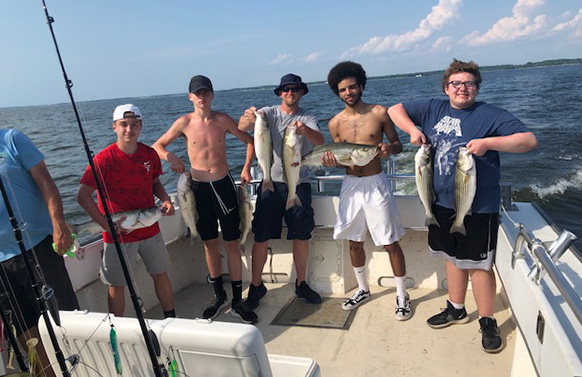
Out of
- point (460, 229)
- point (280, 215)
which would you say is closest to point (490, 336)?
point (460, 229)

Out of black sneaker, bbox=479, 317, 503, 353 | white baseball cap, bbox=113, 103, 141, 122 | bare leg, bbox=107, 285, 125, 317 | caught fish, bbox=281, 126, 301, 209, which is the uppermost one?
white baseball cap, bbox=113, 103, 141, 122

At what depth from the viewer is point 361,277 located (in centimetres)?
435

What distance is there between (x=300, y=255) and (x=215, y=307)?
103cm

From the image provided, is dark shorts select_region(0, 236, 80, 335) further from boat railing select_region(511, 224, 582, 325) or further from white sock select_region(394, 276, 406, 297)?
boat railing select_region(511, 224, 582, 325)

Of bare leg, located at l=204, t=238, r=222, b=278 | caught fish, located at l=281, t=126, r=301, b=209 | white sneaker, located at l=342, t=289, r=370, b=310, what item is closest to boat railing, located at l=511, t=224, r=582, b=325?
white sneaker, located at l=342, t=289, r=370, b=310

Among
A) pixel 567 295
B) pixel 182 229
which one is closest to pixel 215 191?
pixel 182 229

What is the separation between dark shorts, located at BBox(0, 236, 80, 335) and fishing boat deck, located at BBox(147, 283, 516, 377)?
152 cm

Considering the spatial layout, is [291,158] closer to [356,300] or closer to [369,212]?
[369,212]

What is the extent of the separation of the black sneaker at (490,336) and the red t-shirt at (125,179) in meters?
2.90

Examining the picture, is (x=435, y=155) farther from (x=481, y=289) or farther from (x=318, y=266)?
(x=318, y=266)

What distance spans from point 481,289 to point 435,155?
3.77ft

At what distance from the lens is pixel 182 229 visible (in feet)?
15.7

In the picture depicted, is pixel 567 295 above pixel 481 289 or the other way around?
above

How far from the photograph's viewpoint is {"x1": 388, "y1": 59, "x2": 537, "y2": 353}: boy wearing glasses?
3174 millimetres
